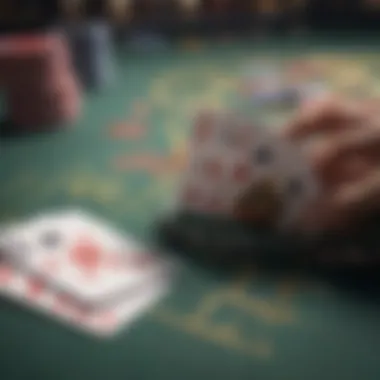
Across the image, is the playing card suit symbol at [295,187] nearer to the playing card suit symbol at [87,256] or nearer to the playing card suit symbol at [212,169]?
the playing card suit symbol at [212,169]

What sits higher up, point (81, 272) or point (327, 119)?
point (327, 119)

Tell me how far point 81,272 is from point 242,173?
0.74ft

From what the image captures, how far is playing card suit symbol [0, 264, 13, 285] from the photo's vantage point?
887 millimetres

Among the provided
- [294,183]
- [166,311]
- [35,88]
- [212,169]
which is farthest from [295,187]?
[35,88]

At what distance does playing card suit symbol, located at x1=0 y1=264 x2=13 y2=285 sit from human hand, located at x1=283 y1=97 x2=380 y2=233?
1.09 feet

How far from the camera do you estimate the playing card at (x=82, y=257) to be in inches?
34.1

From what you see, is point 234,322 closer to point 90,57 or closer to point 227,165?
point 227,165

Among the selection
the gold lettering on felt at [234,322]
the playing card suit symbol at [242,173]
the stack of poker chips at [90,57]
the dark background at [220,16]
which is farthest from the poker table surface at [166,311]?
the dark background at [220,16]

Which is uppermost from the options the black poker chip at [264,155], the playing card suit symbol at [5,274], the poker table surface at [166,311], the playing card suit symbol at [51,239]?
the black poker chip at [264,155]

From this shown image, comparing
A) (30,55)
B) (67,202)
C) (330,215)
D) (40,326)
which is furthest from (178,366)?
(30,55)

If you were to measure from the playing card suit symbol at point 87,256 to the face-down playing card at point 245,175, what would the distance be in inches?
5.4

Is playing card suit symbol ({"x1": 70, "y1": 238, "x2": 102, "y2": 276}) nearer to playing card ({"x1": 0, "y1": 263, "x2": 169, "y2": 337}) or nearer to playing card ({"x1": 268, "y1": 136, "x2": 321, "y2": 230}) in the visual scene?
playing card ({"x1": 0, "y1": 263, "x2": 169, "y2": 337})

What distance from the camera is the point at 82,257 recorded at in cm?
92

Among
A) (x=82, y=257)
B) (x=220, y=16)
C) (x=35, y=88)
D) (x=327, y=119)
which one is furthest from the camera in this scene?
(x=220, y=16)
